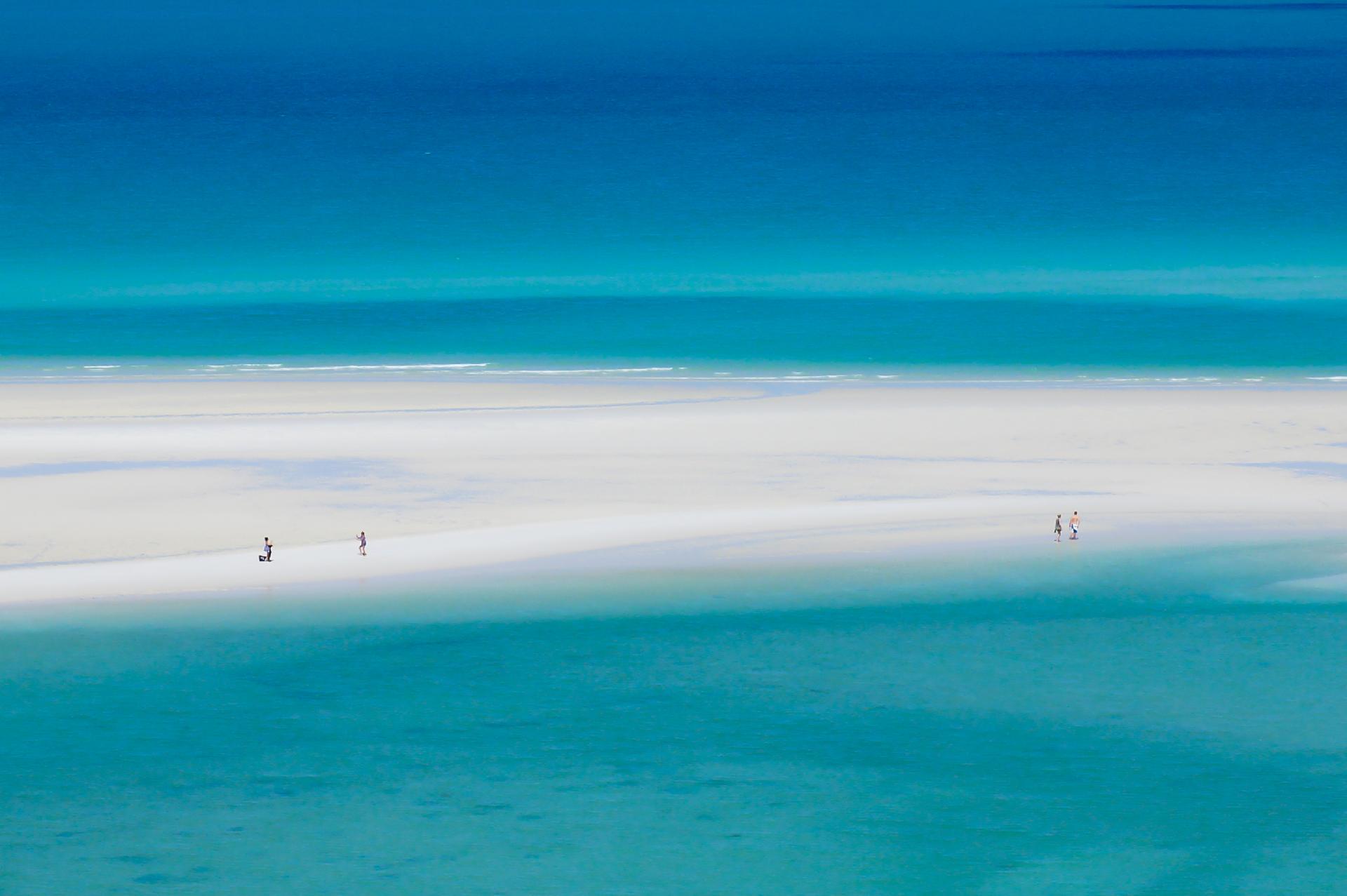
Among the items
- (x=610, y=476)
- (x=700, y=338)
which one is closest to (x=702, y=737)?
(x=610, y=476)

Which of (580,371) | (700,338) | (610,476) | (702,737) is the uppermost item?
(700,338)

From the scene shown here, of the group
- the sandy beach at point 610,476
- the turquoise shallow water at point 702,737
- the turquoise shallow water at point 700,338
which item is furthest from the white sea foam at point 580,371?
the turquoise shallow water at point 702,737

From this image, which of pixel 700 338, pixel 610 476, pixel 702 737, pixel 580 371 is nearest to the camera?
pixel 702 737

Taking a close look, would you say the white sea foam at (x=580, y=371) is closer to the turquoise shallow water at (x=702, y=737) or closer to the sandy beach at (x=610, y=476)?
the sandy beach at (x=610, y=476)

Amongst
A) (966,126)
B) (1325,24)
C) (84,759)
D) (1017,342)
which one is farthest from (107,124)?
(1325,24)

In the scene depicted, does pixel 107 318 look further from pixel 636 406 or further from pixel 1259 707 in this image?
pixel 1259 707

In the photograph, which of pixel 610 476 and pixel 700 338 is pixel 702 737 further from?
pixel 700 338

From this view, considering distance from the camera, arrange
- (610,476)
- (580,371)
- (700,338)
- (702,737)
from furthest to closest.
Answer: (700,338), (580,371), (610,476), (702,737)
